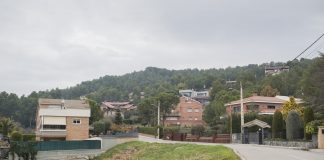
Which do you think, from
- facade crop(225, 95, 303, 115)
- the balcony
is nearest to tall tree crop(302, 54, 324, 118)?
facade crop(225, 95, 303, 115)

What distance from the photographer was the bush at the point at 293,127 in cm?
4681

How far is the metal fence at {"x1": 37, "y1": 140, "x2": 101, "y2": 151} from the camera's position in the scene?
174 ft

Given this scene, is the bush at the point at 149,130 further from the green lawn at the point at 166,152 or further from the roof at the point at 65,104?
the green lawn at the point at 166,152

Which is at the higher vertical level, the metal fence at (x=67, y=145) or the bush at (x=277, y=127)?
the bush at (x=277, y=127)

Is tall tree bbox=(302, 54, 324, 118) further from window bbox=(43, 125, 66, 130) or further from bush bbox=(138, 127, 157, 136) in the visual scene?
window bbox=(43, 125, 66, 130)

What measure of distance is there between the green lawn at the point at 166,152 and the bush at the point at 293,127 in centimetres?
1120

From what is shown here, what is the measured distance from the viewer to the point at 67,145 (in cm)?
5459

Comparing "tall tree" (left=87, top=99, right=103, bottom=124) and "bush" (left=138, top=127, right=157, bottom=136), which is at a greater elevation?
"tall tree" (left=87, top=99, right=103, bottom=124)

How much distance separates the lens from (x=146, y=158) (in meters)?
44.1

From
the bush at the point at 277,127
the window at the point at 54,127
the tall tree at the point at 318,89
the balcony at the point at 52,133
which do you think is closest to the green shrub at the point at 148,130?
the window at the point at 54,127

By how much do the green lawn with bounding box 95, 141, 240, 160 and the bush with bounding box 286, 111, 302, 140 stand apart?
11.2 metres

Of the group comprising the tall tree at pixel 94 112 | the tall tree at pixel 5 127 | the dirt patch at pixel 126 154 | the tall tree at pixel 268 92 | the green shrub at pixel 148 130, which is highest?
the tall tree at pixel 268 92

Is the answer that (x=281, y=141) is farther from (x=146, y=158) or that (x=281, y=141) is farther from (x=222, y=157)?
(x=222, y=157)

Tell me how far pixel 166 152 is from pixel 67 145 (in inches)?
615
